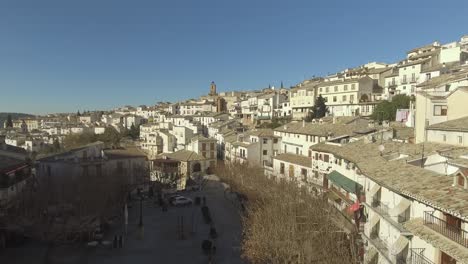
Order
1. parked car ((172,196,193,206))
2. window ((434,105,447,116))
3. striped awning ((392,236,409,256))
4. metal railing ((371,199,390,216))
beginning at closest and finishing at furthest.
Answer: striped awning ((392,236,409,256)) < metal railing ((371,199,390,216)) < window ((434,105,447,116)) < parked car ((172,196,193,206))

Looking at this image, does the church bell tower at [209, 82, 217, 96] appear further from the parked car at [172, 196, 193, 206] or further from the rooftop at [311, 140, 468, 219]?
the rooftop at [311, 140, 468, 219]

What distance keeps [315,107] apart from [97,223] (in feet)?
172

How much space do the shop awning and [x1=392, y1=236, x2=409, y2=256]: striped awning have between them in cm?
802

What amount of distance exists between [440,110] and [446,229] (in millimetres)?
18047

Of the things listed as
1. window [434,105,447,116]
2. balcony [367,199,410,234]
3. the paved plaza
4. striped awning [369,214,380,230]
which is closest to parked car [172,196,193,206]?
the paved plaza

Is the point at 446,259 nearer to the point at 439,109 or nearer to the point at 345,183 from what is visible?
the point at 345,183

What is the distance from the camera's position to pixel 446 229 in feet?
43.2

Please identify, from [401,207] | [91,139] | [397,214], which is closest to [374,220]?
[397,214]

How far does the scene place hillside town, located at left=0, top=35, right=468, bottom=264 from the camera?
51.4 feet

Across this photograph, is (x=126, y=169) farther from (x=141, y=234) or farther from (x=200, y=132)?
(x=200, y=132)

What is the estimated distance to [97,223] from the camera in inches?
1208

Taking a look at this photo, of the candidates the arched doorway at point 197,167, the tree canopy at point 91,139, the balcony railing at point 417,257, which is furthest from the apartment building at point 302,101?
the balcony railing at point 417,257

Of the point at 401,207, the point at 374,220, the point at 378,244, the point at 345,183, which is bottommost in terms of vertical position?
the point at 378,244

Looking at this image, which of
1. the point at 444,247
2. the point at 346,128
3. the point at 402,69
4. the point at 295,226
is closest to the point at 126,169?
the point at 346,128
